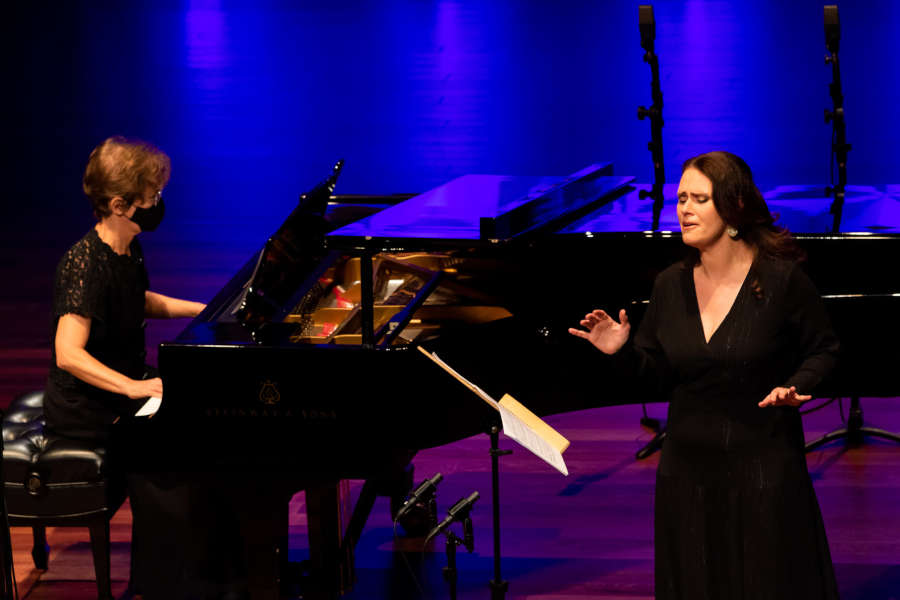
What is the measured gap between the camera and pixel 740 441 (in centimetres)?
271

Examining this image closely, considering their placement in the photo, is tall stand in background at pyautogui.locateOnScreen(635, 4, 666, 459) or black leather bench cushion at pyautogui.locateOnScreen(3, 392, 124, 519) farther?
tall stand in background at pyautogui.locateOnScreen(635, 4, 666, 459)

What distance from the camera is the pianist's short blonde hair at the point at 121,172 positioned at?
11.1 feet

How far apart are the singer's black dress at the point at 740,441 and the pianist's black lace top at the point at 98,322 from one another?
1.48 meters

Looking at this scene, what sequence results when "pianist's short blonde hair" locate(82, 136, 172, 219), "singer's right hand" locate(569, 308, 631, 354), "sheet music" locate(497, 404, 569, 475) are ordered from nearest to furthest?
1. "sheet music" locate(497, 404, 569, 475)
2. "singer's right hand" locate(569, 308, 631, 354)
3. "pianist's short blonde hair" locate(82, 136, 172, 219)

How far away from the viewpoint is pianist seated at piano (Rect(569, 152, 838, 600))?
267cm

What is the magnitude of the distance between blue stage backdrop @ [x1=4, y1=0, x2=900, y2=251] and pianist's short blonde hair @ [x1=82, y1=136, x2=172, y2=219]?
4520mm

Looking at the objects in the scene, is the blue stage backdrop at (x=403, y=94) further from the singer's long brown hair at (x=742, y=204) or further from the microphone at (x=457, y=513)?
the singer's long brown hair at (x=742, y=204)

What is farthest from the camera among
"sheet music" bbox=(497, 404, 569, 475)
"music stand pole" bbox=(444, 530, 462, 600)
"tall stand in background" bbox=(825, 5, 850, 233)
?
"tall stand in background" bbox=(825, 5, 850, 233)

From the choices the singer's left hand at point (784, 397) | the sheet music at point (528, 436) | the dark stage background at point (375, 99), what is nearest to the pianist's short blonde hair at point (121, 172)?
the sheet music at point (528, 436)

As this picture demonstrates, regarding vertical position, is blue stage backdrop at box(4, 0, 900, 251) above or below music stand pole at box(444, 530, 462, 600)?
above

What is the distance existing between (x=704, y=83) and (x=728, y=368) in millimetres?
8323

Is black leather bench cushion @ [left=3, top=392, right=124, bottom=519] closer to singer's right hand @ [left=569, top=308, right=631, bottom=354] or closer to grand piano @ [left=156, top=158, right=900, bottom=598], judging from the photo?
grand piano @ [left=156, top=158, right=900, bottom=598]

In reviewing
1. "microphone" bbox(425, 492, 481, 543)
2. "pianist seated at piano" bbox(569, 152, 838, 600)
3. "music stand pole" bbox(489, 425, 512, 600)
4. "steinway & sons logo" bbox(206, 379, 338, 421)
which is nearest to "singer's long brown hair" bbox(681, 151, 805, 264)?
"pianist seated at piano" bbox(569, 152, 838, 600)

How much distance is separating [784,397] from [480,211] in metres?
1.40
